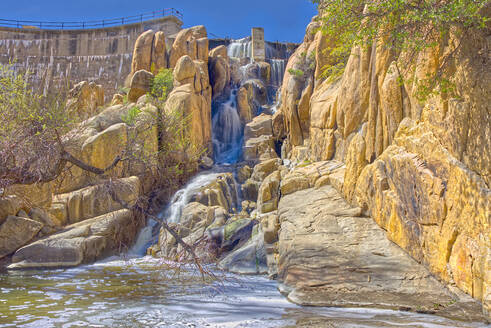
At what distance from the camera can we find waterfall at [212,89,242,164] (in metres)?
24.0

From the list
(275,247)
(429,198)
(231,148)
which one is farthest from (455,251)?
(231,148)

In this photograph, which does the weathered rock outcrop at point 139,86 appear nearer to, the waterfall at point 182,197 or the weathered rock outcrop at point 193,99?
the weathered rock outcrop at point 193,99

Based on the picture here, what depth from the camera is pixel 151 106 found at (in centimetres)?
2078

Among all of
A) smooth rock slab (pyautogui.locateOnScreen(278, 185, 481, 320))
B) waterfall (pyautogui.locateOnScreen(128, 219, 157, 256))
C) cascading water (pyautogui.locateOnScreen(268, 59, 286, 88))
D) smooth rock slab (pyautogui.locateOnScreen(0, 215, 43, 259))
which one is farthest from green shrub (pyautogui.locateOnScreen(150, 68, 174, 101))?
smooth rock slab (pyautogui.locateOnScreen(278, 185, 481, 320))

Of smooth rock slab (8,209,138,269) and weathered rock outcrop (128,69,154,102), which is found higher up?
weathered rock outcrop (128,69,154,102)

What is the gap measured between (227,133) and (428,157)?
17823 mm

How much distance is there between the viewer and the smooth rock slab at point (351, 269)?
23.0ft

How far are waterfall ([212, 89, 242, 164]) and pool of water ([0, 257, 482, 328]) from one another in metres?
13.3

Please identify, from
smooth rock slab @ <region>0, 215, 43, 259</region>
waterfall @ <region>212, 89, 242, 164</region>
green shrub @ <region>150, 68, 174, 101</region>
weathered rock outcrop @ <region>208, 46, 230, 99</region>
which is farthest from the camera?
weathered rock outcrop @ <region>208, 46, 230, 99</region>

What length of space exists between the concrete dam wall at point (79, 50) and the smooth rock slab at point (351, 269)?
2871 centimetres

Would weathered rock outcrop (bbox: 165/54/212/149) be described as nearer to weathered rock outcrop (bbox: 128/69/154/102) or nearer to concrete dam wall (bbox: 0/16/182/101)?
weathered rock outcrop (bbox: 128/69/154/102)

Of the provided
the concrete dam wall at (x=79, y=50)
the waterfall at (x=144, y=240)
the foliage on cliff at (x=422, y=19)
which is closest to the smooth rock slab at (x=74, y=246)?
the waterfall at (x=144, y=240)

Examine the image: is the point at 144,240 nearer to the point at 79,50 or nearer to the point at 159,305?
the point at 159,305

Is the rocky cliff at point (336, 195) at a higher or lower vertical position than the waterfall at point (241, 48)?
lower
